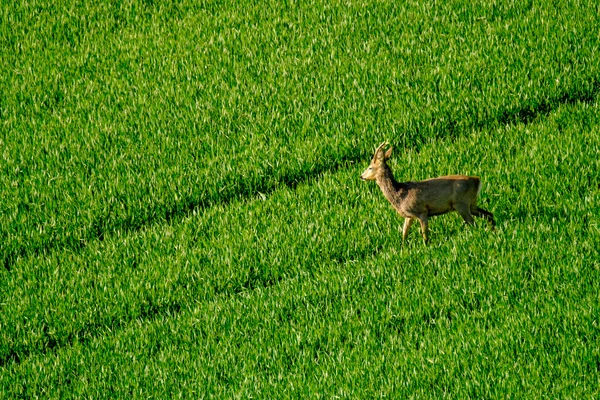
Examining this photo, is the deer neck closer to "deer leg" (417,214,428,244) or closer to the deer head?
the deer head

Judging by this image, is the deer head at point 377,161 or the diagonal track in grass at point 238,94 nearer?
the deer head at point 377,161

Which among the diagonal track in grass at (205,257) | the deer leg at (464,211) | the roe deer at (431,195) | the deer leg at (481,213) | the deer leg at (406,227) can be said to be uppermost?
the roe deer at (431,195)

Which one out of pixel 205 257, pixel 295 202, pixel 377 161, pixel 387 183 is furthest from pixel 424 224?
pixel 205 257

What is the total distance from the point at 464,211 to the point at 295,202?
92.1 inches

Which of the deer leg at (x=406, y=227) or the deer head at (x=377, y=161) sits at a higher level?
the deer head at (x=377, y=161)

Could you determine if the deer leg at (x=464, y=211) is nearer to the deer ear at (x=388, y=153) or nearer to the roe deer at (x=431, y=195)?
the roe deer at (x=431, y=195)

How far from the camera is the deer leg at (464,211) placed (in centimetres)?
881

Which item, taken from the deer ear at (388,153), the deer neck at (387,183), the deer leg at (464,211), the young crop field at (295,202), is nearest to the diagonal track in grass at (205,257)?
the young crop field at (295,202)

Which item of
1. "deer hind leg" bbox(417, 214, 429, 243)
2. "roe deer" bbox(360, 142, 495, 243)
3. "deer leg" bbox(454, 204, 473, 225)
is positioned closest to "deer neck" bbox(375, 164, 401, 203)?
"roe deer" bbox(360, 142, 495, 243)

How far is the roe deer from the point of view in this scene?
344 inches

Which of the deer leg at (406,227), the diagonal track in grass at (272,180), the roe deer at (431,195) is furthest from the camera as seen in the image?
the diagonal track in grass at (272,180)

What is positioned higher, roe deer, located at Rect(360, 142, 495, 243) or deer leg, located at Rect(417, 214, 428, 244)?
roe deer, located at Rect(360, 142, 495, 243)

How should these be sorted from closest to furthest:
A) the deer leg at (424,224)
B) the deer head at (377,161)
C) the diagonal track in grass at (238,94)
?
the deer leg at (424,224) → the deer head at (377,161) → the diagonal track in grass at (238,94)

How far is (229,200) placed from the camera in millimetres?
11031
